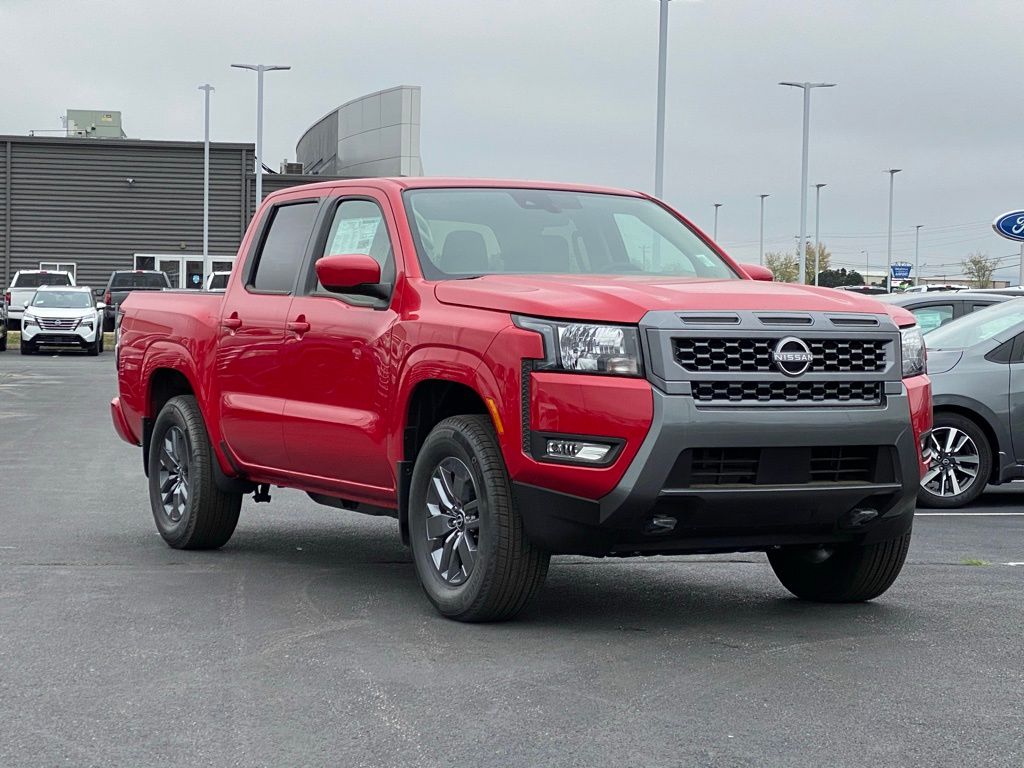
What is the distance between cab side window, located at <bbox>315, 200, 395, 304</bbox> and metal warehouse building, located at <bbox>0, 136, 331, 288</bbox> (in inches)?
2025

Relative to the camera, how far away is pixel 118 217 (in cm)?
5950

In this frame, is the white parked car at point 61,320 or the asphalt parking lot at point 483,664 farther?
the white parked car at point 61,320

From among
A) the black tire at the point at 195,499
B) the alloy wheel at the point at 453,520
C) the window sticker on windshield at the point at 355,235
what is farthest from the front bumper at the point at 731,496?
the black tire at the point at 195,499

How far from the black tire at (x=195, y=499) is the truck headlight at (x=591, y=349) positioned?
127 inches

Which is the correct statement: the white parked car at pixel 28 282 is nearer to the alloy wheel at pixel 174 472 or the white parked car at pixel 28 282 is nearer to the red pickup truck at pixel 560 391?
the alloy wheel at pixel 174 472

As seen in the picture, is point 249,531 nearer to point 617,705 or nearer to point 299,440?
point 299,440

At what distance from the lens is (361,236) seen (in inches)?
307

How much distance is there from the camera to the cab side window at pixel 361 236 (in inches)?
293

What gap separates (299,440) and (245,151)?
53.6m

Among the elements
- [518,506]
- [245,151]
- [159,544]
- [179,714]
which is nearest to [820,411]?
[518,506]

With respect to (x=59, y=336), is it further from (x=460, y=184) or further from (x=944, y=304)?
(x=460, y=184)

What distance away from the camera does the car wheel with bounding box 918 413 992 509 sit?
11977 mm

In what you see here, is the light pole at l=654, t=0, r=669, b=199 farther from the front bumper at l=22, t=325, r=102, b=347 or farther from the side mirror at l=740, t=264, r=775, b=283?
the side mirror at l=740, t=264, r=775, b=283

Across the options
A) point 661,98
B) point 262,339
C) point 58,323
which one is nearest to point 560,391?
point 262,339
